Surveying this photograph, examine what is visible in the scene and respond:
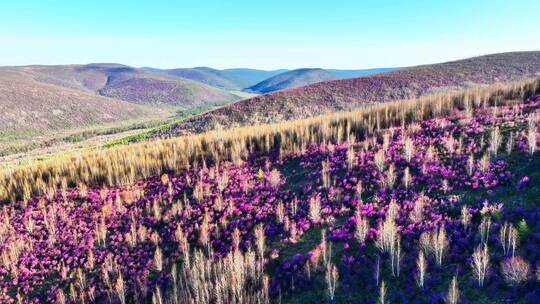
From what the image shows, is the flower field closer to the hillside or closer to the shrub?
the shrub

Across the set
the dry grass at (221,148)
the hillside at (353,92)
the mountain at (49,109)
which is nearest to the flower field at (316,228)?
the dry grass at (221,148)

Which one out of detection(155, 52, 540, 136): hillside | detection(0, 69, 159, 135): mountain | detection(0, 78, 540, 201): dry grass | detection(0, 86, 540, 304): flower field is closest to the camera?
detection(0, 86, 540, 304): flower field

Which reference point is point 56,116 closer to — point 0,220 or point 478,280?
point 0,220

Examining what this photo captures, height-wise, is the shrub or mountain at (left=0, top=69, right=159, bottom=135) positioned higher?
→ mountain at (left=0, top=69, right=159, bottom=135)

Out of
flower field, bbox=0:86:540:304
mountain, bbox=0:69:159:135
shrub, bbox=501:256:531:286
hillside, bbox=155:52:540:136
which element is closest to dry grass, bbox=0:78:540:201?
flower field, bbox=0:86:540:304

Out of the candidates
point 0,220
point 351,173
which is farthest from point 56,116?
point 351,173

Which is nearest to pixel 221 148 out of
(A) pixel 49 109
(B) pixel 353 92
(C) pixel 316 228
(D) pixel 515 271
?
(C) pixel 316 228

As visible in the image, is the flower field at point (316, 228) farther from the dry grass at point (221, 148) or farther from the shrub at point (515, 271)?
the dry grass at point (221, 148)
